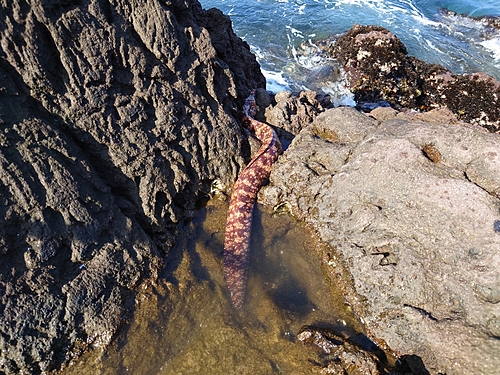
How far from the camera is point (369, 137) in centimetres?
577

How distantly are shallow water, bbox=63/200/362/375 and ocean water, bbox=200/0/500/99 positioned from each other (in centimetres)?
759

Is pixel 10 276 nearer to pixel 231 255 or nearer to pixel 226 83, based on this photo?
pixel 231 255

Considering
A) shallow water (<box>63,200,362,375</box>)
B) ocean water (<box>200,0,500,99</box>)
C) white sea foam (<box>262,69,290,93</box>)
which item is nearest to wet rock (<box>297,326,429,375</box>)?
shallow water (<box>63,200,362,375</box>)

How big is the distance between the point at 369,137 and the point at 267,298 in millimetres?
3236

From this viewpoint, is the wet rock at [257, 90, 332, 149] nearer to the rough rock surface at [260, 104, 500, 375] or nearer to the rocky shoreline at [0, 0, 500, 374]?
the rocky shoreline at [0, 0, 500, 374]

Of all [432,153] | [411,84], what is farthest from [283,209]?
[411,84]

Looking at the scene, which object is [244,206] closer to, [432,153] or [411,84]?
[432,153]

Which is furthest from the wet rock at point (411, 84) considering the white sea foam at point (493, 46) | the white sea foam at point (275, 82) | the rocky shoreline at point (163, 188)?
the white sea foam at point (493, 46)

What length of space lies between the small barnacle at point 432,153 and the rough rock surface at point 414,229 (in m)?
0.02

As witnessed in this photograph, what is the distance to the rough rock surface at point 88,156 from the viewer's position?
3967 millimetres

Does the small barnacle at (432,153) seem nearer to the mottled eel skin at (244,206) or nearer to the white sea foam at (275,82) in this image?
the mottled eel skin at (244,206)

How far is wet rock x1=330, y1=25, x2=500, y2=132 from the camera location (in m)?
9.92

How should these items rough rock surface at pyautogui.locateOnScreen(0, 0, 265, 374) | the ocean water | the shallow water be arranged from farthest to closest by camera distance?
the ocean water
the shallow water
rough rock surface at pyautogui.locateOnScreen(0, 0, 265, 374)

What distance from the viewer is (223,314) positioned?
15.5 feet
